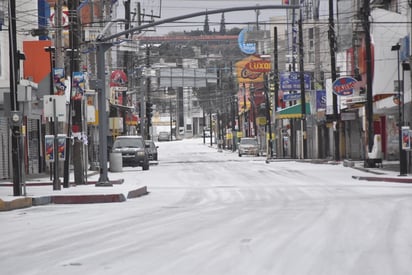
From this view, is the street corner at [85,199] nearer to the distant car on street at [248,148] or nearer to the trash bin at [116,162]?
the trash bin at [116,162]

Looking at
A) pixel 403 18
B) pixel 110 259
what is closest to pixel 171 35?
pixel 403 18

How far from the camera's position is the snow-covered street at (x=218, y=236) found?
11.0 metres

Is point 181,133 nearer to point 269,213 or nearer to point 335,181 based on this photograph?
point 335,181

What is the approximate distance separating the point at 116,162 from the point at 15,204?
23.8 metres

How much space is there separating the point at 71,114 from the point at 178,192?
544 cm

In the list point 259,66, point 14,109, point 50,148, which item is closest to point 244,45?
point 259,66

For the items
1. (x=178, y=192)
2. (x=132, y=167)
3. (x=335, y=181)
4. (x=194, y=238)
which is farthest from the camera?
(x=132, y=167)

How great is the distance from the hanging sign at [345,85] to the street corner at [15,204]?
30.4m

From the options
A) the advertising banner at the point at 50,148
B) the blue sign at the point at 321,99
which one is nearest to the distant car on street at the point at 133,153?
the blue sign at the point at 321,99

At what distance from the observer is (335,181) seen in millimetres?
34812

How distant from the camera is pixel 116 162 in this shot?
46.8 m

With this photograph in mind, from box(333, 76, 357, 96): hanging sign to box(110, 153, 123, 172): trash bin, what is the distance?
14.4m

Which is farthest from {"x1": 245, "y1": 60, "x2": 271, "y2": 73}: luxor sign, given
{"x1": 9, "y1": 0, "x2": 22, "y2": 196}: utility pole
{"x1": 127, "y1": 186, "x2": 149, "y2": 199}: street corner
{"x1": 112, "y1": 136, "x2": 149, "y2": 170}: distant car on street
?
{"x1": 9, "y1": 0, "x2": 22, "y2": 196}: utility pole

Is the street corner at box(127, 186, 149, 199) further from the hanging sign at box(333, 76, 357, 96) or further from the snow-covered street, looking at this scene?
the hanging sign at box(333, 76, 357, 96)
